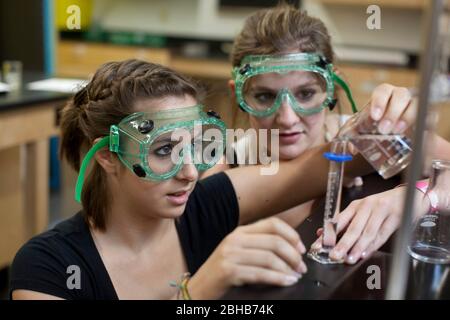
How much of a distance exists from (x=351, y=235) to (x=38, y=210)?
2481mm

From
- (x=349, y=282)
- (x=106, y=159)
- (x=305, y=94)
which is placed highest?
(x=305, y=94)

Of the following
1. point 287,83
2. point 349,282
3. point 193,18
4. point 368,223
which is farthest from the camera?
point 193,18

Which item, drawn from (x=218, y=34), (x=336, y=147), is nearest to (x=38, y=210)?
(x=336, y=147)

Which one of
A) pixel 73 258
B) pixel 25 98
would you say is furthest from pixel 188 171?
pixel 25 98

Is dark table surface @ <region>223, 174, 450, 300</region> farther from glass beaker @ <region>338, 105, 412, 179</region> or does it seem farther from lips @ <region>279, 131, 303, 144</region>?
lips @ <region>279, 131, 303, 144</region>

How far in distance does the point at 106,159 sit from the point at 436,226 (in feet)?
2.01

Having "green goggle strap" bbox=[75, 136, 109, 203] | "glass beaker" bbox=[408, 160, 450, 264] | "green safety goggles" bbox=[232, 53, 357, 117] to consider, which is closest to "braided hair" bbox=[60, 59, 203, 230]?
"green goggle strap" bbox=[75, 136, 109, 203]

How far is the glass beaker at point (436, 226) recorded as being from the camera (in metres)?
0.99

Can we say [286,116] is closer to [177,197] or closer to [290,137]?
[290,137]

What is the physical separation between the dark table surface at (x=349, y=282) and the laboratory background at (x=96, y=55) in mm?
399

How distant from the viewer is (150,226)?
126 cm

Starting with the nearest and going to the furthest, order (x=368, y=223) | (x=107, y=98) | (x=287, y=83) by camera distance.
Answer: (x=368, y=223)
(x=107, y=98)
(x=287, y=83)

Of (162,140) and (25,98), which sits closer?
(162,140)

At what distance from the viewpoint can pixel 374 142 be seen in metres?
1.06
